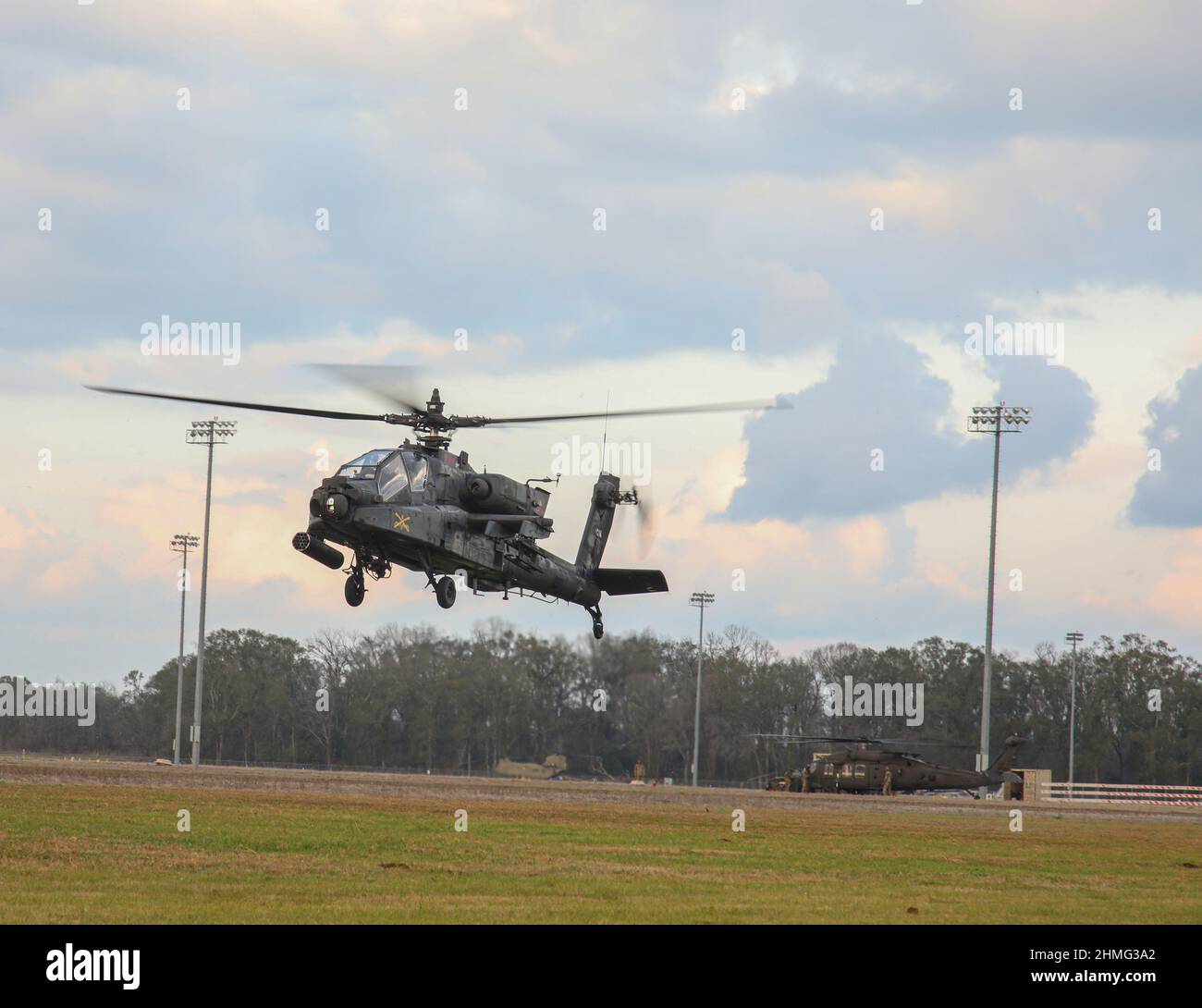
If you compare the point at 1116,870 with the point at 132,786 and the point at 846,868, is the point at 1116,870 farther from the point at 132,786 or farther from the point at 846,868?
the point at 132,786

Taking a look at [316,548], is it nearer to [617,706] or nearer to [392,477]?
[392,477]

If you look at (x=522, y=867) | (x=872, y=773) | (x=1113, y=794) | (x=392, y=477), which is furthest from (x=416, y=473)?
(x=1113, y=794)

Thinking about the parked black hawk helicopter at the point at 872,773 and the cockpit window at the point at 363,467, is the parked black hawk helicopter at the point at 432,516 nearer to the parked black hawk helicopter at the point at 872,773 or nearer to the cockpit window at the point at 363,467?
the cockpit window at the point at 363,467

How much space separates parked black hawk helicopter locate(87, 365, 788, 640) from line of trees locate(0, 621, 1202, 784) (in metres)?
71.8

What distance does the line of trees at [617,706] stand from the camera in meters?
113

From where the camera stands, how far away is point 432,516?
35938mm

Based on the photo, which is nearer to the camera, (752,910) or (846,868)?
(752,910)

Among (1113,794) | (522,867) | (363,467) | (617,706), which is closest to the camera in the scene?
(522,867)

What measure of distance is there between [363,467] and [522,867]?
15958 millimetres

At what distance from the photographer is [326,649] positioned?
124125 mm

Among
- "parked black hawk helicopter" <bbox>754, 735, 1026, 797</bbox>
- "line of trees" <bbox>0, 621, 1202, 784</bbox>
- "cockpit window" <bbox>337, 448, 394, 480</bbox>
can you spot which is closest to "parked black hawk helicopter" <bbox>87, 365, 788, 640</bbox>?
"cockpit window" <bbox>337, 448, 394, 480</bbox>

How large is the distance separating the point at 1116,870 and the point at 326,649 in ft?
342
